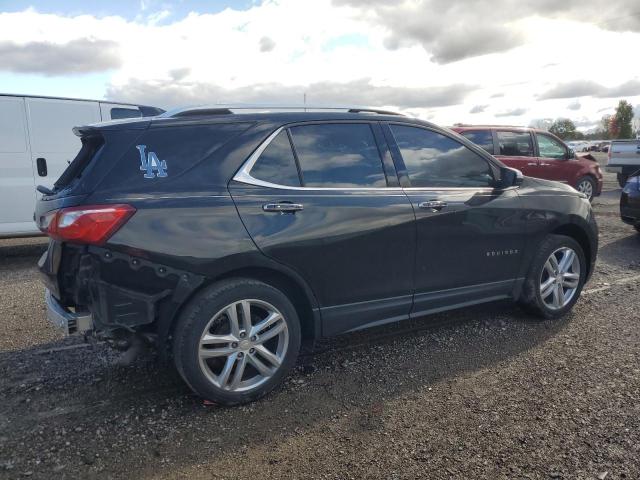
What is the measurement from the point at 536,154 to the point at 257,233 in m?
9.80

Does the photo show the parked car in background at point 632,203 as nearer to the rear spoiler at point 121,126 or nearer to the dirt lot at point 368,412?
the dirt lot at point 368,412

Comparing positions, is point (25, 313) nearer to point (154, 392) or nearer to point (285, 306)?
point (154, 392)

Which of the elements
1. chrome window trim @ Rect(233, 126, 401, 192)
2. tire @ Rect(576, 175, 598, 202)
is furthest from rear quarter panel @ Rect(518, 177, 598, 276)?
tire @ Rect(576, 175, 598, 202)

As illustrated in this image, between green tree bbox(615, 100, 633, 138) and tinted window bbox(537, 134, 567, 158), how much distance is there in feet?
231

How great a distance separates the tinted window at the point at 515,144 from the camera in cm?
1089

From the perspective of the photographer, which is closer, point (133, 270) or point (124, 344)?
point (133, 270)

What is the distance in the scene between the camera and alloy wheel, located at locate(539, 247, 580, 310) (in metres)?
4.64

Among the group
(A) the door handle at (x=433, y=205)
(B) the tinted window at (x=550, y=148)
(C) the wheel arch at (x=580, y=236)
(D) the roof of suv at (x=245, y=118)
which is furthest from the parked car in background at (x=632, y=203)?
(D) the roof of suv at (x=245, y=118)

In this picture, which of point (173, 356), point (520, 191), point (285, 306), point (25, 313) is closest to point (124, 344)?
point (173, 356)

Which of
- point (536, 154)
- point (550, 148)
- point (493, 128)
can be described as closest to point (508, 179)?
point (493, 128)

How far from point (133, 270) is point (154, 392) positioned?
0.98 meters

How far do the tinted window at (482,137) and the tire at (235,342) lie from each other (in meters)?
8.18

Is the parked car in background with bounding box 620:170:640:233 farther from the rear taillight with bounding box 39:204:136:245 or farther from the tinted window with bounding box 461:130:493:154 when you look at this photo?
the rear taillight with bounding box 39:204:136:245

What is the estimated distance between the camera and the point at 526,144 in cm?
1130
